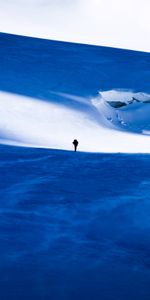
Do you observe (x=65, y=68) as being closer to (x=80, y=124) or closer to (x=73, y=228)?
(x=80, y=124)

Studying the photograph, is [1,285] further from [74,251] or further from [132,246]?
[132,246]

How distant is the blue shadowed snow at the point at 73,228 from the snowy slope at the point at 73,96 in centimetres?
255

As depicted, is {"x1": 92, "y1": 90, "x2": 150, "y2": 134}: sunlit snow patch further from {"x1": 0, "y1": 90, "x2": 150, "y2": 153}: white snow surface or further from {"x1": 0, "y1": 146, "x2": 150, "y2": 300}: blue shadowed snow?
{"x1": 0, "y1": 146, "x2": 150, "y2": 300}: blue shadowed snow

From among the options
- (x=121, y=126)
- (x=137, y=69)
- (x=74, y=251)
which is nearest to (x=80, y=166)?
(x=74, y=251)

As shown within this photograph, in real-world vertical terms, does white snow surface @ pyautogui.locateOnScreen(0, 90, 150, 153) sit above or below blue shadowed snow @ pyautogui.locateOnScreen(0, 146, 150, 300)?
above

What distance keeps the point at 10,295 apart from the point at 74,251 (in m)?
0.88

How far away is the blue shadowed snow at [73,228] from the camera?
11.2 ft

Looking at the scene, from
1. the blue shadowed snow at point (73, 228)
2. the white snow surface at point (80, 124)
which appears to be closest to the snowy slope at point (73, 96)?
the white snow surface at point (80, 124)

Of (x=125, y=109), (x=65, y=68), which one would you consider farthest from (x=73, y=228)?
(x=65, y=68)

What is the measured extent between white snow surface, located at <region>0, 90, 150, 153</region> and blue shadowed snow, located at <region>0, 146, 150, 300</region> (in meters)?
2.31

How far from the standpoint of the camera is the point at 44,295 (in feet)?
10.6

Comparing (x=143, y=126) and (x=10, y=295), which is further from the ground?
(x=143, y=126)

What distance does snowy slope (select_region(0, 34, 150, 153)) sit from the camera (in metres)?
10.4

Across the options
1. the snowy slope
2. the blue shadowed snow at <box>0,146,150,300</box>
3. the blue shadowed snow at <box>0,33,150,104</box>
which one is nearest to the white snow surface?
the snowy slope
